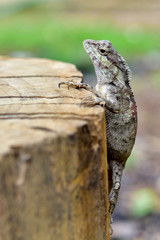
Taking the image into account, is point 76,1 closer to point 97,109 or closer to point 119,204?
point 119,204

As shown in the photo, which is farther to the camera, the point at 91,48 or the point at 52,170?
the point at 91,48

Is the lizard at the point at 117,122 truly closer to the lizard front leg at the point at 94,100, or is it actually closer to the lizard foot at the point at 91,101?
the lizard front leg at the point at 94,100

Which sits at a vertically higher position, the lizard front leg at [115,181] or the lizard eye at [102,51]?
the lizard eye at [102,51]

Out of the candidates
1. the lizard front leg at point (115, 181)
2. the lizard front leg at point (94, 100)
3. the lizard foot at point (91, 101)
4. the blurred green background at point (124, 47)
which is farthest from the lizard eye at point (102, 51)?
the blurred green background at point (124, 47)

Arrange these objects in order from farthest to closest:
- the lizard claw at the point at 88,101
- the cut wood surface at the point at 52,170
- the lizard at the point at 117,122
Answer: the lizard at the point at 117,122
the lizard claw at the point at 88,101
the cut wood surface at the point at 52,170

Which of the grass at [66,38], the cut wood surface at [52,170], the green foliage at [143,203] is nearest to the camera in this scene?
the cut wood surface at [52,170]

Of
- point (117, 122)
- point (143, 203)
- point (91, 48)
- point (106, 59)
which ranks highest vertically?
point (91, 48)

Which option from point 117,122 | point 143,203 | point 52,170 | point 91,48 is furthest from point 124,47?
point 52,170

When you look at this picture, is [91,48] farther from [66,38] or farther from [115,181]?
[66,38]
